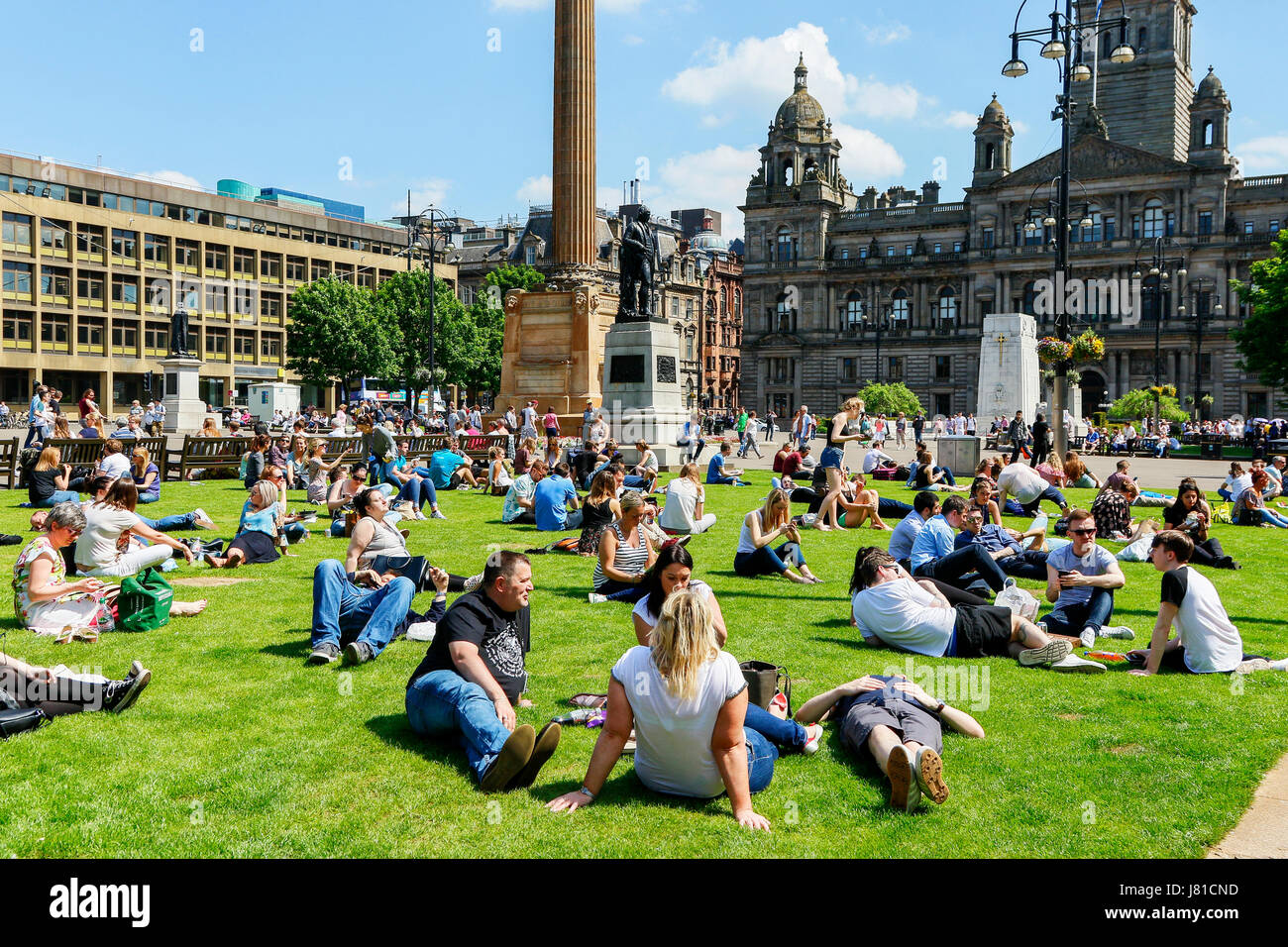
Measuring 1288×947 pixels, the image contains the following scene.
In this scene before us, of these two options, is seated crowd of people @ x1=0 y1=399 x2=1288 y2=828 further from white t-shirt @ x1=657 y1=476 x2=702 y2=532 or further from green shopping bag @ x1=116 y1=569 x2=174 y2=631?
green shopping bag @ x1=116 y1=569 x2=174 y2=631

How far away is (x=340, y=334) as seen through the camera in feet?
228

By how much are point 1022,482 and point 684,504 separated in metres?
6.30

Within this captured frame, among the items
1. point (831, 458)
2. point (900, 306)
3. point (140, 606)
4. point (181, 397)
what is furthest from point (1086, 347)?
point (900, 306)

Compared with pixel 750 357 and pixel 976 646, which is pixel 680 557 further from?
pixel 750 357

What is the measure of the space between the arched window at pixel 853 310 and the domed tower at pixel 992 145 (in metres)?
13.9

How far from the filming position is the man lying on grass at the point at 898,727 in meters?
5.82

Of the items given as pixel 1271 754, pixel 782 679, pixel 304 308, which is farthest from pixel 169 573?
pixel 304 308

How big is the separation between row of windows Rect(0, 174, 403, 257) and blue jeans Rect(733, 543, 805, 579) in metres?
72.2

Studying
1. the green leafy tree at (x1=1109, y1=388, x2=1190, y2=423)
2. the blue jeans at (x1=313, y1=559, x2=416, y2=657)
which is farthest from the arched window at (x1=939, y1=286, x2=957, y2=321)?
the blue jeans at (x1=313, y1=559, x2=416, y2=657)

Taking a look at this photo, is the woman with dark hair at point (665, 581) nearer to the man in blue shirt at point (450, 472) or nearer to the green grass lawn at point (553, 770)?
the green grass lawn at point (553, 770)

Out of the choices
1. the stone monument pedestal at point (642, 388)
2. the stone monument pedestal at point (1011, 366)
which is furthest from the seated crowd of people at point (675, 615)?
the stone monument pedestal at point (1011, 366)

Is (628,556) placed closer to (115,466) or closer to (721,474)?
(115,466)

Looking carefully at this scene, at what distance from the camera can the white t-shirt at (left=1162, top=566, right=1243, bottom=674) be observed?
8633 mm

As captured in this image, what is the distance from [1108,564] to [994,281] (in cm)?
8848
